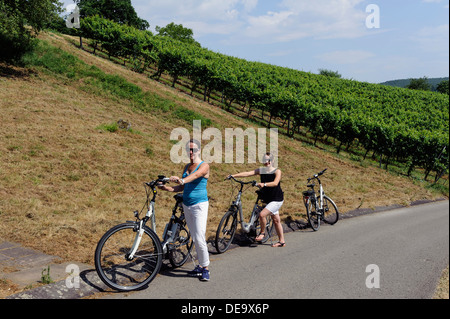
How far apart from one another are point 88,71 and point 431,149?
26262 mm

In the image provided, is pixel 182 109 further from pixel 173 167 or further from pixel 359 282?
pixel 359 282

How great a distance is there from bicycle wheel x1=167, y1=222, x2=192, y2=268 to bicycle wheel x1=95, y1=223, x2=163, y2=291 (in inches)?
19.7

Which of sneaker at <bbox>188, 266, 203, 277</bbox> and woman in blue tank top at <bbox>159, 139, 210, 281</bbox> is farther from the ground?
woman in blue tank top at <bbox>159, 139, 210, 281</bbox>

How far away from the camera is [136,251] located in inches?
217

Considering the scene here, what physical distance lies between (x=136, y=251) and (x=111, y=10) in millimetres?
72399

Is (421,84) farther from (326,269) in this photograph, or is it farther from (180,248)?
(180,248)

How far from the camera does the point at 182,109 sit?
2397 centimetres

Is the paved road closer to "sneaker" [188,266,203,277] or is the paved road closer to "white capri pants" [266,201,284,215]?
"sneaker" [188,266,203,277]

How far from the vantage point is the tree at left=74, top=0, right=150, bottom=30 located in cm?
6300

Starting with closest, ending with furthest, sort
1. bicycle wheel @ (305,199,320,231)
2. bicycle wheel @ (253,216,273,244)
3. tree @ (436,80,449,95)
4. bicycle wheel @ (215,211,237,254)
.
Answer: bicycle wheel @ (215,211,237,254) → bicycle wheel @ (253,216,273,244) → bicycle wheel @ (305,199,320,231) → tree @ (436,80,449,95)

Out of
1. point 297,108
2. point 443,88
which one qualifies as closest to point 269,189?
point 297,108

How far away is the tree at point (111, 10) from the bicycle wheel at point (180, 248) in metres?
66.2

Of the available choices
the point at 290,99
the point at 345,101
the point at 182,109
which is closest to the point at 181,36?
the point at 345,101

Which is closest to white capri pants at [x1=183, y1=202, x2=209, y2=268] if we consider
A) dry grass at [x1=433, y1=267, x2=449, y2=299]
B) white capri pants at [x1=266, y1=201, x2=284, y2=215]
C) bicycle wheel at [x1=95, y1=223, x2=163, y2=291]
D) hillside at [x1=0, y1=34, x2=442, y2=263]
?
bicycle wheel at [x1=95, y1=223, x2=163, y2=291]
